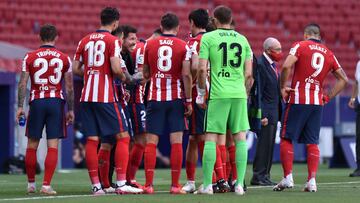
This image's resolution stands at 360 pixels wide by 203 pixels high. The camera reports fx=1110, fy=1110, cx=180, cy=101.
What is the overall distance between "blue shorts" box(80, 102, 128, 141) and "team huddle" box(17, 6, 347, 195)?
0.01m

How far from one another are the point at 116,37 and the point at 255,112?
2.61 metres

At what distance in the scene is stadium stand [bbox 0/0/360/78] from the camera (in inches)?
1055

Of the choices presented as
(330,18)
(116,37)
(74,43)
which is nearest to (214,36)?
(116,37)

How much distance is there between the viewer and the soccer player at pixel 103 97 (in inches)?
472

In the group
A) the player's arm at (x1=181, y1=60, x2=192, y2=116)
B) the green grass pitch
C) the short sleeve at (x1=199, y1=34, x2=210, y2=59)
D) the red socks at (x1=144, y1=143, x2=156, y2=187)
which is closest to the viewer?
the green grass pitch

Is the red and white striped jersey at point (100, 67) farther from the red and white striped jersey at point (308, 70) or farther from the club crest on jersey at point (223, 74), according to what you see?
the red and white striped jersey at point (308, 70)

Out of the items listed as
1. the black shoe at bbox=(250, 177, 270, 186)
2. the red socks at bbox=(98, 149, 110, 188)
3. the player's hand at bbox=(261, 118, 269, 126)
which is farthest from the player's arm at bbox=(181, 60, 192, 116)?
the black shoe at bbox=(250, 177, 270, 186)

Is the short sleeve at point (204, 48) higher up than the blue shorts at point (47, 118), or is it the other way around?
the short sleeve at point (204, 48)

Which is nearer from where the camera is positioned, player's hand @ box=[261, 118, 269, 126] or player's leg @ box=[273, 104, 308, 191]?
player's leg @ box=[273, 104, 308, 191]

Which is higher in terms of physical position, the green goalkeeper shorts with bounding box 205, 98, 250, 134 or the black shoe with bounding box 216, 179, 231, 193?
the green goalkeeper shorts with bounding box 205, 98, 250, 134

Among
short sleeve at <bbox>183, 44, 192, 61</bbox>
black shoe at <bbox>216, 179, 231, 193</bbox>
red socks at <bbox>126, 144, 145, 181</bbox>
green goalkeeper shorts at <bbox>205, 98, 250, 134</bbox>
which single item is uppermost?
short sleeve at <bbox>183, 44, 192, 61</bbox>

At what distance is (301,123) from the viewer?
41.9ft

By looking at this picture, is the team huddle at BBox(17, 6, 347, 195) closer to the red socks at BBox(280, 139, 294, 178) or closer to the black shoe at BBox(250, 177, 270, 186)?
the red socks at BBox(280, 139, 294, 178)

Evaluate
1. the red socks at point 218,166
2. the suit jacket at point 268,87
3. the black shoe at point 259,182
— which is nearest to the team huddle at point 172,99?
the red socks at point 218,166
